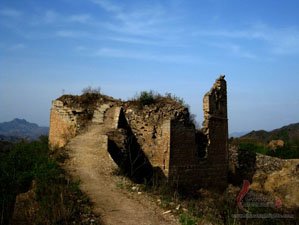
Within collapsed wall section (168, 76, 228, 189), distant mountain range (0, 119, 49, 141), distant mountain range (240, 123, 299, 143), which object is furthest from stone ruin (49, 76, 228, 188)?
distant mountain range (240, 123, 299, 143)

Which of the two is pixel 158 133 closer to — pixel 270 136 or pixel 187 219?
pixel 187 219

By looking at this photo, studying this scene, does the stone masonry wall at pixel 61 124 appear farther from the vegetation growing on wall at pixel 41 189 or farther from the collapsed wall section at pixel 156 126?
the vegetation growing on wall at pixel 41 189

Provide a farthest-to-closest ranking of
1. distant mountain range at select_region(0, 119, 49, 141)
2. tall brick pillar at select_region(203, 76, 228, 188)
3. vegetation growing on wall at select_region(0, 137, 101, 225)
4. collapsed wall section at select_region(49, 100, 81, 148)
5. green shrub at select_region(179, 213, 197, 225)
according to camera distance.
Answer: distant mountain range at select_region(0, 119, 49, 141) → collapsed wall section at select_region(49, 100, 81, 148) → tall brick pillar at select_region(203, 76, 228, 188) → green shrub at select_region(179, 213, 197, 225) → vegetation growing on wall at select_region(0, 137, 101, 225)

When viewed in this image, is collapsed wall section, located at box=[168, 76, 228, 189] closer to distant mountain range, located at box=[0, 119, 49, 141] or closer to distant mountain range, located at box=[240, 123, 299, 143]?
distant mountain range, located at box=[0, 119, 49, 141]

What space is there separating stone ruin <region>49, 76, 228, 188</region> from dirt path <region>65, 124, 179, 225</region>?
68 centimetres

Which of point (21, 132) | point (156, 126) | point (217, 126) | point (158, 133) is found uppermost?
point (21, 132)

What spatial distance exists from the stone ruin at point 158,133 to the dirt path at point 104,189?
0.68 meters

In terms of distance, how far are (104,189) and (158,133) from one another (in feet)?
15.6

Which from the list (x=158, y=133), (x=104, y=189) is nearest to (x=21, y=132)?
(x=158, y=133)

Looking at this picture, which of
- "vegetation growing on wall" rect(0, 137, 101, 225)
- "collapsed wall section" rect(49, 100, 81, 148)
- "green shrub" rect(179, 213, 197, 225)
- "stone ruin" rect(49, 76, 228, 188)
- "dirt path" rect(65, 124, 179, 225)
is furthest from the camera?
"collapsed wall section" rect(49, 100, 81, 148)

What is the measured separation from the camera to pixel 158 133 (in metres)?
Answer: 13.3

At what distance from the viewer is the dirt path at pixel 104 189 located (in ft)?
24.3

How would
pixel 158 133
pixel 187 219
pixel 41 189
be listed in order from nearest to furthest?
pixel 187 219
pixel 41 189
pixel 158 133

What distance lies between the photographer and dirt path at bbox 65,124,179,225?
7395 millimetres
